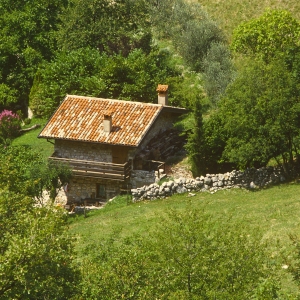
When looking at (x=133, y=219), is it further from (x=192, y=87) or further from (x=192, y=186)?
(x=192, y=87)

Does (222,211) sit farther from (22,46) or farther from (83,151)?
(22,46)

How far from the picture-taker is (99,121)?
52719 mm

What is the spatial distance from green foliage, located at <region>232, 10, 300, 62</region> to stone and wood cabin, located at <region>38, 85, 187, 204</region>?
8856 mm

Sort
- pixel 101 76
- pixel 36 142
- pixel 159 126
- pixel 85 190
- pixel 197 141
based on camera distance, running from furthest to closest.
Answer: pixel 36 142, pixel 101 76, pixel 159 126, pixel 85 190, pixel 197 141

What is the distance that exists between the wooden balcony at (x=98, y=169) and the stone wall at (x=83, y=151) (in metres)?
0.71

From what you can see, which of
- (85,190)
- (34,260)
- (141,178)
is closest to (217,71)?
(141,178)

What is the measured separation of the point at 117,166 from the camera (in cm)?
5100

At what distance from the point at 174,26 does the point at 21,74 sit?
43.5 ft

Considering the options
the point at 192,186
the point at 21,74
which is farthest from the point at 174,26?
the point at 192,186

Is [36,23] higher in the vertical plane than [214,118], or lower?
higher

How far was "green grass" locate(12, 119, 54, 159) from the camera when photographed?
5959 centimetres

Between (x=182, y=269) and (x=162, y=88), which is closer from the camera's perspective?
(x=182, y=269)

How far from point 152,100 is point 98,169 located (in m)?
9.53

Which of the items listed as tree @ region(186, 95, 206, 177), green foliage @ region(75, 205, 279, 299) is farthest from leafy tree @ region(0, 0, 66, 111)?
green foliage @ region(75, 205, 279, 299)
